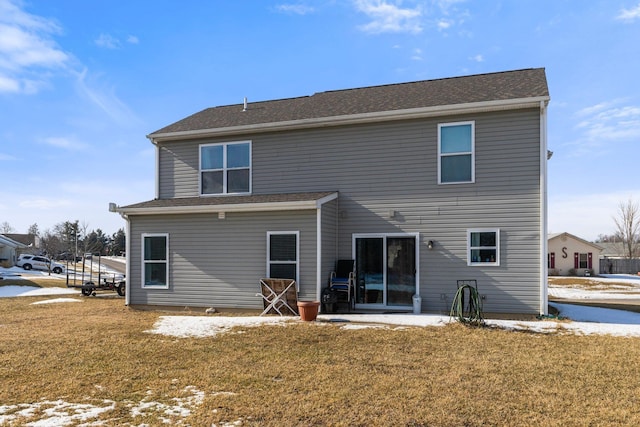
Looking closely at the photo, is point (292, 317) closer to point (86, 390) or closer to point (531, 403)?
point (86, 390)

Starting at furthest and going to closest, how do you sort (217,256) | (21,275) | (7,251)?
(7,251) → (21,275) → (217,256)

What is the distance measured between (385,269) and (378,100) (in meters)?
4.82

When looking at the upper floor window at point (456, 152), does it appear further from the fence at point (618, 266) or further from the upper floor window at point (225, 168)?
the fence at point (618, 266)

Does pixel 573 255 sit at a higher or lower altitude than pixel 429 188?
lower

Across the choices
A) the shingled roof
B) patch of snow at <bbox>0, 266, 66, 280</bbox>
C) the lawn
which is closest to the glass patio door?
the lawn

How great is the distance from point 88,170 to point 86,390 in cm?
2157

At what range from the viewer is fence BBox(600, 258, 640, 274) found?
3910 cm

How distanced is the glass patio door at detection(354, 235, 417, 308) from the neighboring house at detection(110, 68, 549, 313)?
3 cm

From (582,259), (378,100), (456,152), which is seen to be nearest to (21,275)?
(378,100)

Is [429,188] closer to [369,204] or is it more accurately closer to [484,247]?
[369,204]

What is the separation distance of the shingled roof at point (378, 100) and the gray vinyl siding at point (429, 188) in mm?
434

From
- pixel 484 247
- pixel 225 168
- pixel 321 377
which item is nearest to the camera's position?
pixel 321 377

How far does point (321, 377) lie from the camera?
5.45 m

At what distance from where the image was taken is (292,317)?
10383 mm
